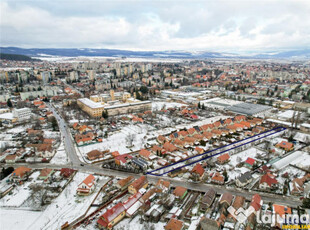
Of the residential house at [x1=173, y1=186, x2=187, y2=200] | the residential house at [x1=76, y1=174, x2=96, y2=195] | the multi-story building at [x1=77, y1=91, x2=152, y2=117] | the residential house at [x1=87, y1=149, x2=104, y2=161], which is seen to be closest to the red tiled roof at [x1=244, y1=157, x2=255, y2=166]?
the residential house at [x1=173, y1=186, x2=187, y2=200]

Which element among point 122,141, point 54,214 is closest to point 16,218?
point 54,214

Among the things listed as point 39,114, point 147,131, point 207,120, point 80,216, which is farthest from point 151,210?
point 39,114

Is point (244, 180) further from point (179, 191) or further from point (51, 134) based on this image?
point (51, 134)

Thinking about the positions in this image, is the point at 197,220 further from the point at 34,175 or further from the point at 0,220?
the point at 34,175

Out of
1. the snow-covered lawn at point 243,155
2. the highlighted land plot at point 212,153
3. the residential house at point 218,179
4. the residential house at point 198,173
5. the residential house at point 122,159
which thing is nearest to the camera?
the residential house at point 218,179

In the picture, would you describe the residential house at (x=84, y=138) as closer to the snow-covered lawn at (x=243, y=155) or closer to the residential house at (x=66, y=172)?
the residential house at (x=66, y=172)

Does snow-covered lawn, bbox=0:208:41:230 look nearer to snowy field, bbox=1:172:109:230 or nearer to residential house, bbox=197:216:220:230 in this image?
snowy field, bbox=1:172:109:230

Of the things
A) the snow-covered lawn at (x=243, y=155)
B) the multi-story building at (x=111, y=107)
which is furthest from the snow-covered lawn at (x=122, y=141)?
the snow-covered lawn at (x=243, y=155)
